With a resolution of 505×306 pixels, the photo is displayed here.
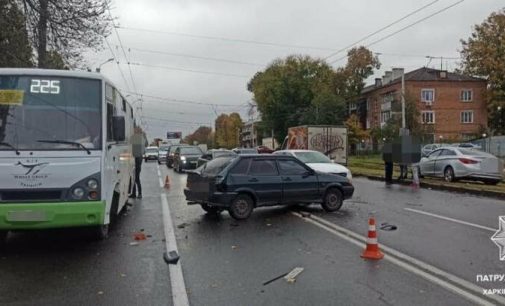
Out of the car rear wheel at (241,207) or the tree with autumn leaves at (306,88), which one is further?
the tree with autumn leaves at (306,88)

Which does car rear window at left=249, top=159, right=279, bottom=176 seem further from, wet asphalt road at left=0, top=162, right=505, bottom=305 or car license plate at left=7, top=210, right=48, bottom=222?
car license plate at left=7, top=210, right=48, bottom=222

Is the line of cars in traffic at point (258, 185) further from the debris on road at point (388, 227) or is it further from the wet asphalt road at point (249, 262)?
the debris on road at point (388, 227)

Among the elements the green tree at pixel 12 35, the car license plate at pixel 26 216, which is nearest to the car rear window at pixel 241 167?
the car license plate at pixel 26 216

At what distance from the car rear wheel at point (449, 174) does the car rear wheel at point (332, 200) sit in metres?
10.7

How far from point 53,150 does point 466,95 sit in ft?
248

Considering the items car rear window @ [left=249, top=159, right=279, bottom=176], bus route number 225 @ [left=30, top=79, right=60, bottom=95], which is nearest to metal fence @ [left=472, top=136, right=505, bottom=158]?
car rear window @ [left=249, top=159, right=279, bottom=176]

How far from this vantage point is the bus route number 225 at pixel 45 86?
27.7 ft

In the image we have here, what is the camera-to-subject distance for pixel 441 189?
20.0m

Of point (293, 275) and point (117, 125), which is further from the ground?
point (117, 125)

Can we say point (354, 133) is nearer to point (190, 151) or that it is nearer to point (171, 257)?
point (190, 151)

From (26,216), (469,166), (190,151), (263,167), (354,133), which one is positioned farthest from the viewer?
(354,133)

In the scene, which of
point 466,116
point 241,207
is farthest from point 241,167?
point 466,116

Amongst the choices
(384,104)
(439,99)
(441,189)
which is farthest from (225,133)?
(441,189)

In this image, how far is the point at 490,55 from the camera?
6266 centimetres
